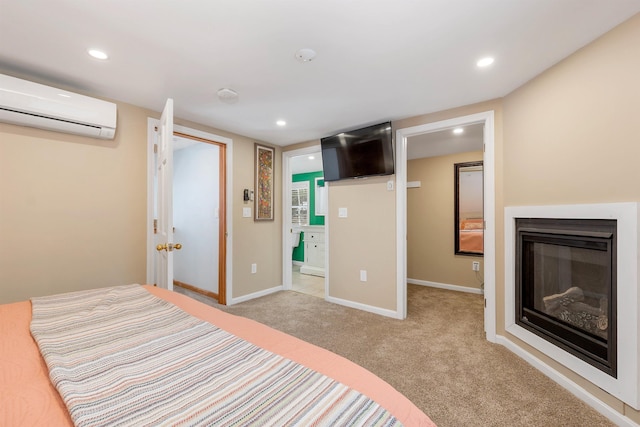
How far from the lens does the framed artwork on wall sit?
366cm

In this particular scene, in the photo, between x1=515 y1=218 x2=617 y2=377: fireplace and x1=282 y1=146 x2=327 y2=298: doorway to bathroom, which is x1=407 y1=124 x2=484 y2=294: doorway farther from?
x1=515 y1=218 x2=617 y2=377: fireplace

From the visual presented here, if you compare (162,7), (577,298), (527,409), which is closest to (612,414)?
(527,409)

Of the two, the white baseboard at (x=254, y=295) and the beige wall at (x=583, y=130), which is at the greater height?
the beige wall at (x=583, y=130)

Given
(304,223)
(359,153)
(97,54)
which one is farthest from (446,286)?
(97,54)

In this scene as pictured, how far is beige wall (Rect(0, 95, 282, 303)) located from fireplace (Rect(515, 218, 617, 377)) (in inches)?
132

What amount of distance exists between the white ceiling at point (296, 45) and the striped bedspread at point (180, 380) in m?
1.53

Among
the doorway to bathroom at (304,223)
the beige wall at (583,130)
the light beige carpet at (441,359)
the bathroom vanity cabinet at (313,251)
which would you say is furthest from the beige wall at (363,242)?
the bathroom vanity cabinet at (313,251)

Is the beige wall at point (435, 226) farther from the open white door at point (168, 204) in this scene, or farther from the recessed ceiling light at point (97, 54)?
the recessed ceiling light at point (97, 54)

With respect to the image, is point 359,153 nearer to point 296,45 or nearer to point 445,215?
point 296,45

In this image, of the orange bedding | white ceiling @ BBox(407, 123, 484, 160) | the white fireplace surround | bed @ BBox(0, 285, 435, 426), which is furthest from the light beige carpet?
white ceiling @ BBox(407, 123, 484, 160)

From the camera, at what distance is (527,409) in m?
1.57

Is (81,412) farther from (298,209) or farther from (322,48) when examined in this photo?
(298,209)

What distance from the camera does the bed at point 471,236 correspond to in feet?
13.2

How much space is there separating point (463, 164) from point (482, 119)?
1.78 metres
